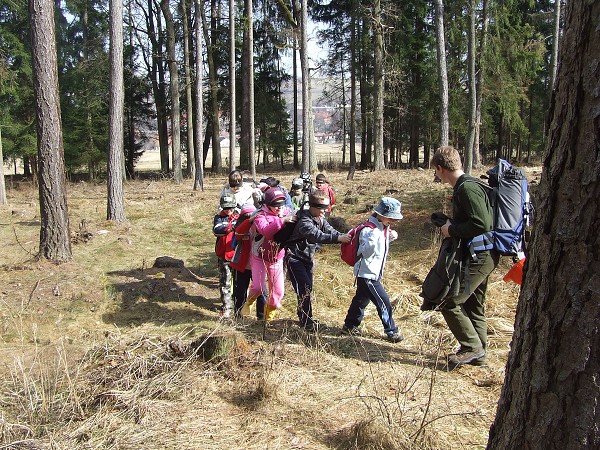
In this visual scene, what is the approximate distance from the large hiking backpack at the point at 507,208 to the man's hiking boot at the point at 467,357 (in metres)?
1.00

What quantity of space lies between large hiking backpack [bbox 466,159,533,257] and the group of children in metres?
1.14

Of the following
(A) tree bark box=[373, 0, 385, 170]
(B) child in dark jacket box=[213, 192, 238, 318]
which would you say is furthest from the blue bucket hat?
(A) tree bark box=[373, 0, 385, 170]

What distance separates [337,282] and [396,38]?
27744 mm

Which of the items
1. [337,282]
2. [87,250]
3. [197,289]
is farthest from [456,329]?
[87,250]

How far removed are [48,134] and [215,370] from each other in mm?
6086

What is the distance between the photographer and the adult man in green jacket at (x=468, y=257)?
13.0 feet

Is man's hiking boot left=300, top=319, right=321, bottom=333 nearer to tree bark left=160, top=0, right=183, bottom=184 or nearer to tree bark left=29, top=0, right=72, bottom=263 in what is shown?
tree bark left=29, top=0, right=72, bottom=263

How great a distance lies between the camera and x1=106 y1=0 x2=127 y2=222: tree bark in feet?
39.8

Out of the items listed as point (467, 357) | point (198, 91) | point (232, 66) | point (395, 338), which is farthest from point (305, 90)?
point (467, 357)

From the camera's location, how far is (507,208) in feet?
13.4

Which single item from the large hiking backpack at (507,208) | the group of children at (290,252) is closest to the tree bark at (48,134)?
the group of children at (290,252)

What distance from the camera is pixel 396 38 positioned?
31.2 meters

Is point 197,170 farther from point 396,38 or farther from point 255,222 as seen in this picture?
point 396,38

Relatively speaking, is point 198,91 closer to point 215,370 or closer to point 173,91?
point 173,91
